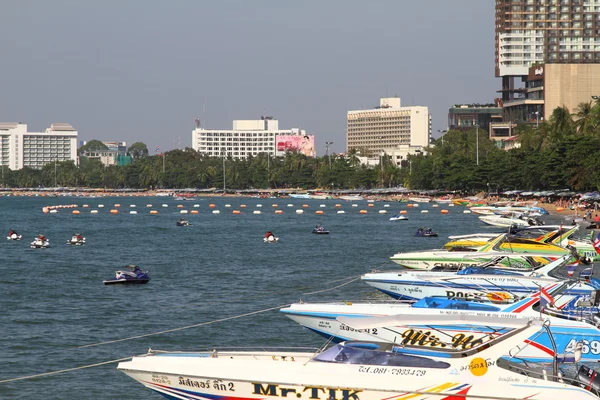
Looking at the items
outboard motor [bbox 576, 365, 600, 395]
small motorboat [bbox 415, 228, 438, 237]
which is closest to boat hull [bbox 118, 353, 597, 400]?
outboard motor [bbox 576, 365, 600, 395]

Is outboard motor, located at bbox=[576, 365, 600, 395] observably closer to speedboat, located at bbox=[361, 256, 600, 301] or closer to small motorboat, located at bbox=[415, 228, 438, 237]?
speedboat, located at bbox=[361, 256, 600, 301]

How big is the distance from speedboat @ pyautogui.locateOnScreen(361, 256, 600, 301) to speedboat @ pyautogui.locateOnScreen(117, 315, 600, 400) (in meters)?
13.5

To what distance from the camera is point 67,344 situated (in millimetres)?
38750

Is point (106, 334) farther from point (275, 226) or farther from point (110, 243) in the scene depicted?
point (275, 226)

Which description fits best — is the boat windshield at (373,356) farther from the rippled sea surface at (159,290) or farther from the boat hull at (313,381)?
the rippled sea surface at (159,290)

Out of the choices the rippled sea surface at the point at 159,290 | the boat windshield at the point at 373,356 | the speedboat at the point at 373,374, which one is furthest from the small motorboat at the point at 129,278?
the boat windshield at the point at 373,356

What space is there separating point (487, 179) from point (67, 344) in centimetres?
16230

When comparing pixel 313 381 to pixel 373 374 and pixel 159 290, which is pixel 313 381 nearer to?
pixel 373 374

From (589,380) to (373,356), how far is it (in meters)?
4.84

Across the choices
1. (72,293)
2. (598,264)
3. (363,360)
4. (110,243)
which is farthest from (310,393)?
(110,243)

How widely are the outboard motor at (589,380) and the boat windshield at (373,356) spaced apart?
2924mm

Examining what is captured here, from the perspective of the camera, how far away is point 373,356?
23.0 m

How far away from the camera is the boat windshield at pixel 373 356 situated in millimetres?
22703

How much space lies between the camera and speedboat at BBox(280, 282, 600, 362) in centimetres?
2797
